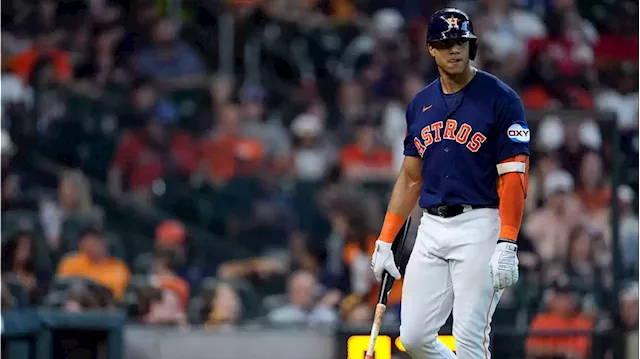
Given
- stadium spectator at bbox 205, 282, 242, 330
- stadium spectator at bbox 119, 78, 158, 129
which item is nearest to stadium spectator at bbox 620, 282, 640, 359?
stadium spectator at bbox 205, 282, 242, 330

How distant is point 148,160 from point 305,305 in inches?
126

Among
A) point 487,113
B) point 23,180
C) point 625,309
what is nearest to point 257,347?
point 625,309

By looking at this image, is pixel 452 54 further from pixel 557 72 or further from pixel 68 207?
pixel 557 72

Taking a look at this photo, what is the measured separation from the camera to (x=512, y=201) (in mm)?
6031

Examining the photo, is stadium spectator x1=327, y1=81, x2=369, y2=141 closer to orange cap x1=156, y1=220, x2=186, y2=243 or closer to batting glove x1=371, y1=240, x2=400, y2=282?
orange cap x1=156, y1=220, x2=186, y2=243

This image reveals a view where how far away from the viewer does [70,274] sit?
1082cm

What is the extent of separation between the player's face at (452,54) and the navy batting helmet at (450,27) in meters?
0.03

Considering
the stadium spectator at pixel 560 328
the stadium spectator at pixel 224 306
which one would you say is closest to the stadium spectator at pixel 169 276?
the stadium spectator at pixel 224 306

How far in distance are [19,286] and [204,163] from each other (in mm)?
3845

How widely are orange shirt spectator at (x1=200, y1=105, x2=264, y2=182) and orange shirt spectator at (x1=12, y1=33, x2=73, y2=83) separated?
72.8 inches

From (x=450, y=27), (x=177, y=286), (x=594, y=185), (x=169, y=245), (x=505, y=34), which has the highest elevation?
(x=505, y=34)

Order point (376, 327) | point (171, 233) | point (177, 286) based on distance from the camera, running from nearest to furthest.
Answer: point (376, 327) → point (177, 286) → point (171, 233)

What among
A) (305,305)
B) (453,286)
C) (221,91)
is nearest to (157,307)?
(305,305)

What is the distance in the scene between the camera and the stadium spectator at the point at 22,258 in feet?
34.6
